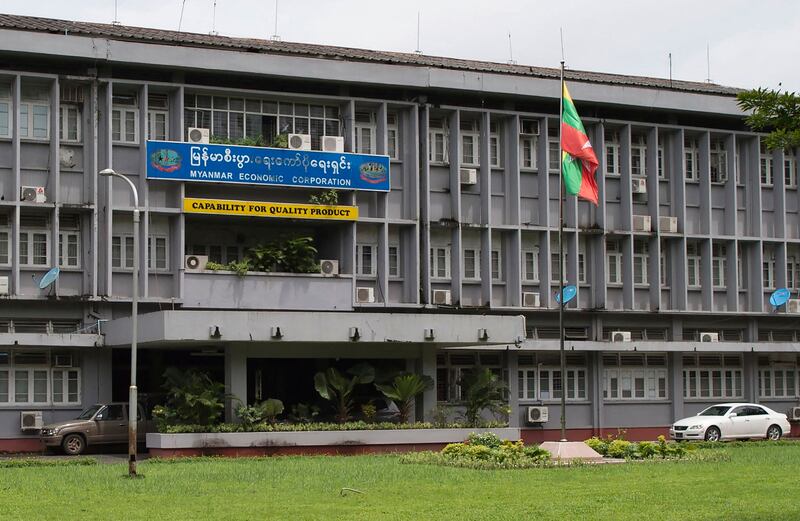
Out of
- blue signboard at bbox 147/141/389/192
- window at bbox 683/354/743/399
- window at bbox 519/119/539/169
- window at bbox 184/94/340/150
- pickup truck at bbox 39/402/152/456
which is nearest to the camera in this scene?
pickup truck at bbox 39/402/152/456

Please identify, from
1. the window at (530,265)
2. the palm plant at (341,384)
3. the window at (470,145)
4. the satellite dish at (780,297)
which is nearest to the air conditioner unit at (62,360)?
the palm plant at (341,384)

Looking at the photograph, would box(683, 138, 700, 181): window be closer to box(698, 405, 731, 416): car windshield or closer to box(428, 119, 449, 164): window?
box(698, 405, 731, 416): car windshield

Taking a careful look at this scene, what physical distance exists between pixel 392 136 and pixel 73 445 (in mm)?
13684

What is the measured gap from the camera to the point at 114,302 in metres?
35.4

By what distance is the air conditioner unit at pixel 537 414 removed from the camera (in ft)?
132

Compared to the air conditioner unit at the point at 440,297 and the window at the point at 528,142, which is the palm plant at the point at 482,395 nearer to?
the air conditioner unit at the point at 440,297

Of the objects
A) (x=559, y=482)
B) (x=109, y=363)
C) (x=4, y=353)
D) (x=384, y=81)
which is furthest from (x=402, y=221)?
(x=559, y=482)

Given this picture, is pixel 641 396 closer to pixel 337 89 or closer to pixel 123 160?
pixel 337 89

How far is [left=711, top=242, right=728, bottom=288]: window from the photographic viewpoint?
44.1m

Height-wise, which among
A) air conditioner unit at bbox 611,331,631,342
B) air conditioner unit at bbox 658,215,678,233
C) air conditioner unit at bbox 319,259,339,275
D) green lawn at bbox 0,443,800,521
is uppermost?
air conditioner unit at bbox 658,215,678,233

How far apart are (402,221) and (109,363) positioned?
978cm

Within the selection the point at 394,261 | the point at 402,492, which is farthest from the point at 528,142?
the point at 402,492

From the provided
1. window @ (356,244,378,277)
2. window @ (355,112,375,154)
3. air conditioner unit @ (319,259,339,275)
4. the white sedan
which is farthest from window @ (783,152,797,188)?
air conditioner unit @ (319,259,339,275)

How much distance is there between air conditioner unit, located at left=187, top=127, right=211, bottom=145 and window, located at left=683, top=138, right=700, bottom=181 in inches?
678
